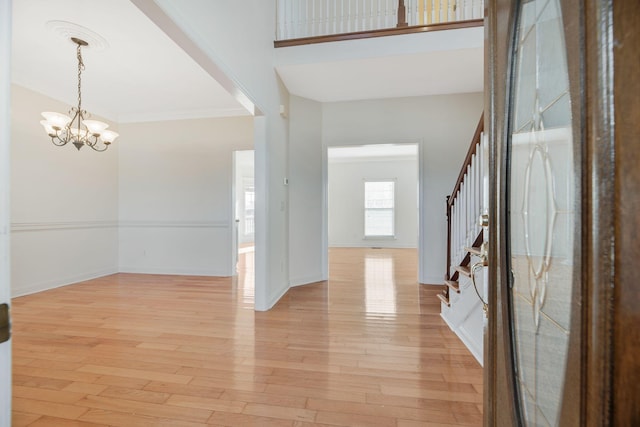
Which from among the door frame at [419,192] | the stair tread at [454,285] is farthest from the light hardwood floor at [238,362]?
the door frame at [419,192]

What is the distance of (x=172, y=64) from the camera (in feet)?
10.1

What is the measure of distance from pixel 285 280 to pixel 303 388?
1999 millimetres

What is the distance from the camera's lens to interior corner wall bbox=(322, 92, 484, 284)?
3934 mm

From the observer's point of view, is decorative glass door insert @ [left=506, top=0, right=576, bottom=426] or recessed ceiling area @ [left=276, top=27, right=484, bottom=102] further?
recessed ceiling area @ [left=276, top=27, right=484, bottom=102]

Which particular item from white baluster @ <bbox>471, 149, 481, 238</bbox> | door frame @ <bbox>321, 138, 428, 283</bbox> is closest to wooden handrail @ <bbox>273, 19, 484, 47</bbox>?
door frame @ <bbox>321, 138, 428, 283</bbox>

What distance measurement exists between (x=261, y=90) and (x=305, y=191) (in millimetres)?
1578

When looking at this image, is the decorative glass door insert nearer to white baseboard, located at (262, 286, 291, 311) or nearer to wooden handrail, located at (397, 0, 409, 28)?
white baseboard, located at (262, 286, 291, 311)

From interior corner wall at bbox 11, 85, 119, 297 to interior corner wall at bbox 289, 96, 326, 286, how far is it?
319cm

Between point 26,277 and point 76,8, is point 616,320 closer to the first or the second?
point 76,8

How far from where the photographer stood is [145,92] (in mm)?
3828

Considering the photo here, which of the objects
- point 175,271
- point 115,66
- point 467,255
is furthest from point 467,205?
point 175,271

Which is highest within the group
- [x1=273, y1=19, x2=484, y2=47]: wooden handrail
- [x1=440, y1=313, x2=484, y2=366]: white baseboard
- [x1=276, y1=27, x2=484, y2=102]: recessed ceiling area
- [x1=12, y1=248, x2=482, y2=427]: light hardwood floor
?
[x1=273, y1=19, x2=484, y2=47]: wooden handrail

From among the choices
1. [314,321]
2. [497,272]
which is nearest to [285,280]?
[314,321]

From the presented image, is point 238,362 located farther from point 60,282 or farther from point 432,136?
point 432,136
